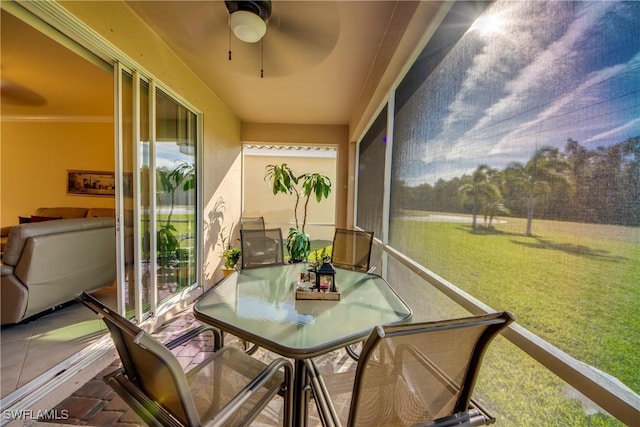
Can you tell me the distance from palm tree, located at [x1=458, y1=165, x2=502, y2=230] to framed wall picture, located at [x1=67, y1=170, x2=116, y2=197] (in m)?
6.45

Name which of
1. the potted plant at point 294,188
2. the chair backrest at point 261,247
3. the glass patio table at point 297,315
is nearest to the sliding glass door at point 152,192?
the chair backrest at point 261,247

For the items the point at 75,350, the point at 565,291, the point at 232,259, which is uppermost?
the point at 565,291

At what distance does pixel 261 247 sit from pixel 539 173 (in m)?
2.34

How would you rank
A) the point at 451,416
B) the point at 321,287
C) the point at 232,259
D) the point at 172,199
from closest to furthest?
the point at 451,416 < the point at 321,287 < the point at 172,199 < the point at 232,259

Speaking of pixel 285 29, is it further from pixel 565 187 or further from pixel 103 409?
pixel 103 409

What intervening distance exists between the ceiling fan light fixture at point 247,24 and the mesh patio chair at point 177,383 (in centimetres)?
188

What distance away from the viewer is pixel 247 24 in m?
1.85

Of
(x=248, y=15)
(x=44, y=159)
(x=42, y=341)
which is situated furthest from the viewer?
(x=44, y=159)

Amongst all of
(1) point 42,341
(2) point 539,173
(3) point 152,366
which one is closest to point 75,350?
(1) point 42,341

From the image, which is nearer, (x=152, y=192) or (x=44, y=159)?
(x=152, y=192)

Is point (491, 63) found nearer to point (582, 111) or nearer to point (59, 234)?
point (582, 111)

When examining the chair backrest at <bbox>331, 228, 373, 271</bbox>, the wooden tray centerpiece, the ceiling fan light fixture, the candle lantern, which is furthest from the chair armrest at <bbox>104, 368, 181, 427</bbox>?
the ceiling fan light fixture

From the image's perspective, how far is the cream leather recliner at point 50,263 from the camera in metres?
2.42

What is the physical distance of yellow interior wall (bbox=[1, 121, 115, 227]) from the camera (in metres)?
5.26
